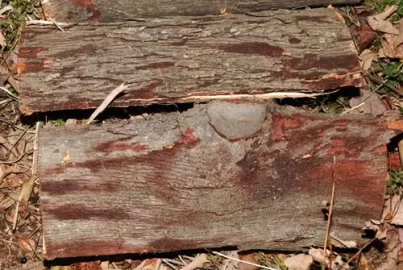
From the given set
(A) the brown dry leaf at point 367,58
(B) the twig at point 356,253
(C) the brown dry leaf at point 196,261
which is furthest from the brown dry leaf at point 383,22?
(C) the brown dry leaf at point 196,261

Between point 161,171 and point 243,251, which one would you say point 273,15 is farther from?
point 243,251

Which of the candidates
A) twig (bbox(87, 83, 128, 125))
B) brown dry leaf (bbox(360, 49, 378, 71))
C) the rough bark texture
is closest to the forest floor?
brown dry leaf (bbox(360, 49, 378, 71))

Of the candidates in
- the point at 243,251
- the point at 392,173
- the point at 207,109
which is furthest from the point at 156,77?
the point at 392,173

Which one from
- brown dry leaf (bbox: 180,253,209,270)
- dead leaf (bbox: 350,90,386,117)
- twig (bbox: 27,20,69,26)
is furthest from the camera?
dead leaf (bbox: 350,90,386,117)

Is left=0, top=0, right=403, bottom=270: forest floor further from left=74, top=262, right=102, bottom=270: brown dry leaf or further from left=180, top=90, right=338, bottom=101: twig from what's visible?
left=180, top=90, right=338, bottom=101: twig

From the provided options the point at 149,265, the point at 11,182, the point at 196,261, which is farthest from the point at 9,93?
the point at 196,261

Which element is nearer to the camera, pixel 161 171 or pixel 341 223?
pixel 161 171

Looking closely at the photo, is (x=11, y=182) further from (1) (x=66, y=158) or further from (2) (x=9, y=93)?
(1) (x=66, y=158)
